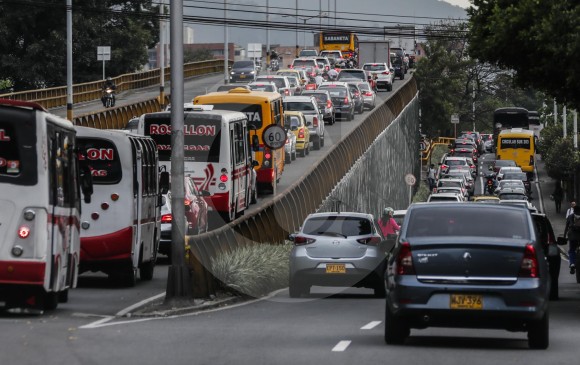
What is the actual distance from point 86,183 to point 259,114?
20.6 metres

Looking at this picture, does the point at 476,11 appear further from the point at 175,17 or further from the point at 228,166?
the point at 228,166

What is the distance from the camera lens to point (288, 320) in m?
19.0

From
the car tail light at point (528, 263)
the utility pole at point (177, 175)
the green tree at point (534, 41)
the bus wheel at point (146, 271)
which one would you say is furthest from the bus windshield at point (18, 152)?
the green tree at point (534, 41)

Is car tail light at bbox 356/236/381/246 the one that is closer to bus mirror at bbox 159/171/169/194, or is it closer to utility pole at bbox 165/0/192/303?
utility pole at bbox 165/0/192/303

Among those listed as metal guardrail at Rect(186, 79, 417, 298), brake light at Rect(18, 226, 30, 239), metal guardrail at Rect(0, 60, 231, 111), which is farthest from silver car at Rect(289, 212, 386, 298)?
metal guardrail at Rect(0, 60, 231, 111)

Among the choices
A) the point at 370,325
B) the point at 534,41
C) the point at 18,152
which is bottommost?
the point at 370,325

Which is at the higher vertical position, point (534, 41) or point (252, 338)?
point (534, 41)

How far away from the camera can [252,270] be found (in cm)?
2448

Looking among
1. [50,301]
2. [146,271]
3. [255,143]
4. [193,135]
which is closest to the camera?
[50,301]

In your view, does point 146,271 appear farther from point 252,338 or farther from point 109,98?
point 109,98

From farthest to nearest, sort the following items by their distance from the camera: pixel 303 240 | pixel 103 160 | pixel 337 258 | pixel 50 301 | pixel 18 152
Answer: pixel 103 160 → pixel 303 240 → pixel 337 258 → pixel 50 301 → pixel 18 152

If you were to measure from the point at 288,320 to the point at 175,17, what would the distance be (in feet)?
16.7

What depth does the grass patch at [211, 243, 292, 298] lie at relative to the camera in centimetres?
2330

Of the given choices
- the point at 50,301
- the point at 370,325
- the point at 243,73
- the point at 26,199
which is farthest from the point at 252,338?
the point at 243,73
